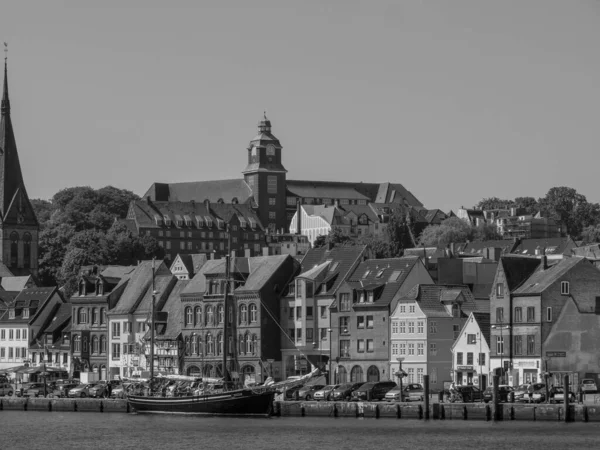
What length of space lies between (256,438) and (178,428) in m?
11.2

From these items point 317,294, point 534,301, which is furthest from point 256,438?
point 317,294

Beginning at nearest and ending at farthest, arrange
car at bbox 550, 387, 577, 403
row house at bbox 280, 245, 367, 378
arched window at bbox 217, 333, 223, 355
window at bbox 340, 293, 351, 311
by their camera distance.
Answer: car at bbox 550, 387, 577, 403
window at bbox 340, 293, 351, 311
row house at bbox 280, 245, 367, 378
arched window at bbox 217, 333, 223, 355

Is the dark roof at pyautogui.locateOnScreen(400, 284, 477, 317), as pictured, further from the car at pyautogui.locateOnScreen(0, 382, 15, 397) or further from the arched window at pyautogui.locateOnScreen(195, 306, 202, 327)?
the car at pyautogui.locateOnScreen(0, 382, 15, 397)

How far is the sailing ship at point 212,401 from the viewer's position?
122312 millimetres

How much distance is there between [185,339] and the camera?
155 m

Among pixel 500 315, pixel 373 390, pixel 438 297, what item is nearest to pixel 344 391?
pixel 373 390

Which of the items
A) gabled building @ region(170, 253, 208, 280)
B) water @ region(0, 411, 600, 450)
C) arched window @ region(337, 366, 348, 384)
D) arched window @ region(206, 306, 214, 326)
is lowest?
water @ region(0, 411, 600, 450)

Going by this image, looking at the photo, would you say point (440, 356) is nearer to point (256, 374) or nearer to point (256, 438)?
point (256, 374)

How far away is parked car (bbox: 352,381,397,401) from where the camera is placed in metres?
124

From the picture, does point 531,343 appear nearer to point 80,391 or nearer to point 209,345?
point 209,345

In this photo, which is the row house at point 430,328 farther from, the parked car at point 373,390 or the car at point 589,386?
the car at point 589,386

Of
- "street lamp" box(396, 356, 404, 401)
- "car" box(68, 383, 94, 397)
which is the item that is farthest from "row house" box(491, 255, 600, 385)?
"car" box(68, 383, 94, 397)

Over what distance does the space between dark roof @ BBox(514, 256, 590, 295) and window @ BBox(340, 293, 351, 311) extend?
17252 millimetres

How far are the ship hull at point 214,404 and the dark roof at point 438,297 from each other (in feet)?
65.9
